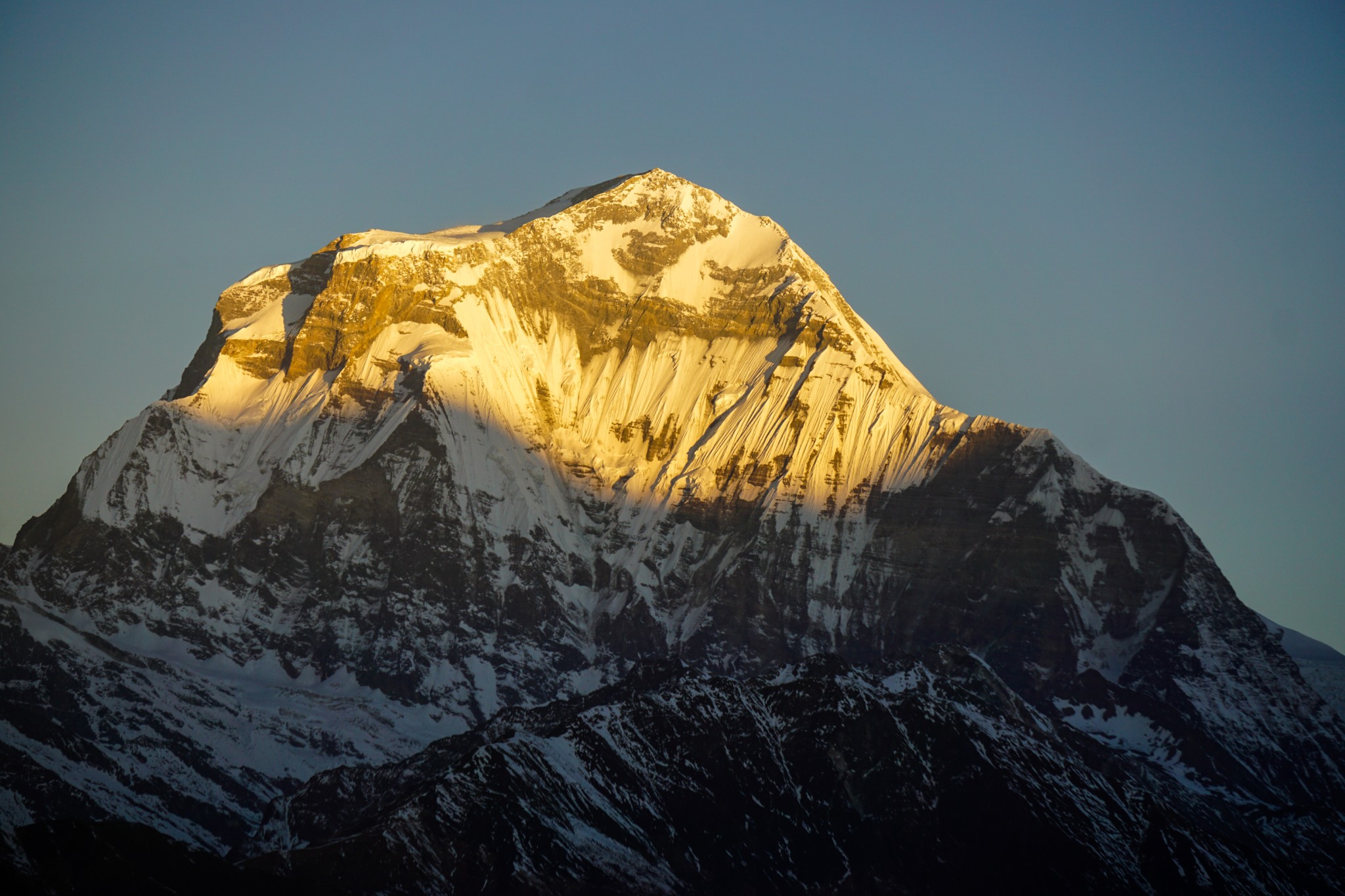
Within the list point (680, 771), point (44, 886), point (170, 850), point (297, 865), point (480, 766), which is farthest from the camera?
point (680, 771)

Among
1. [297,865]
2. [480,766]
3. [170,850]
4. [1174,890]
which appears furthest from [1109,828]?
[170,850]

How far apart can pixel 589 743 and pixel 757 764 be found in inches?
641

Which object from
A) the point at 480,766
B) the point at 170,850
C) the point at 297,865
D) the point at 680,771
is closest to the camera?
the point at 170,850

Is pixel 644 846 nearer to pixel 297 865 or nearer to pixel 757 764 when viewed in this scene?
pixel 757 764

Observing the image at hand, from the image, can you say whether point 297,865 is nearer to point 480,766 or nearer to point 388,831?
point 388,831

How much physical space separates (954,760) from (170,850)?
253 ft

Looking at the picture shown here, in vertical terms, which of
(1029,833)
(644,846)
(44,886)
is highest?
(1029,833)

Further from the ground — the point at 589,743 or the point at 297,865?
the point at 589,743

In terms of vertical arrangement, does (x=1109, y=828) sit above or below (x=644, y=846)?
above

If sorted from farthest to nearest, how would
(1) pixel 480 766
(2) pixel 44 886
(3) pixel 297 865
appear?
(1) pixel 480 766, (3) pixel 297 865, (2) pixel 44 886

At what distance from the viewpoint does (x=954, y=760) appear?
641 feet

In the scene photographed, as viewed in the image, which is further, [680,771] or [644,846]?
[680,771]

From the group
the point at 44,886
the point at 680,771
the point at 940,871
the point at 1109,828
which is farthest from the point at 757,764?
the point at 44,886

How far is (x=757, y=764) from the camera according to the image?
19688cm
